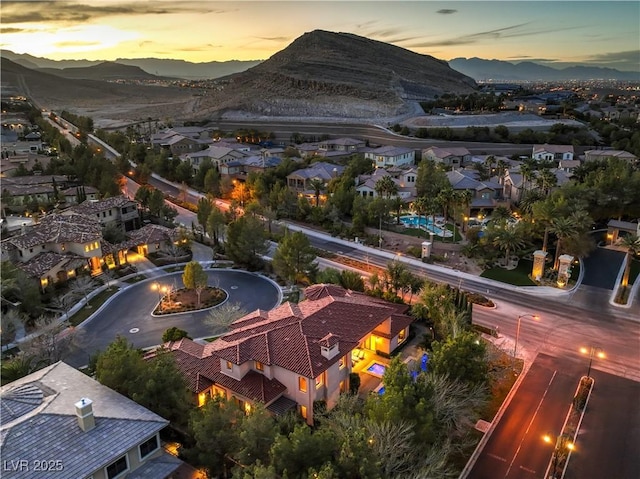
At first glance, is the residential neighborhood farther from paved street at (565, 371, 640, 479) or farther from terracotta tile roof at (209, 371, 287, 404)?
paved street at (565, 371, 640, 479)

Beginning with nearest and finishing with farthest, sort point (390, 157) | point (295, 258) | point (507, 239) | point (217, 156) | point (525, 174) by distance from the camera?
point (295, 258), point (507, 239), point (525, 174), point (390, 157), point (217, 156)

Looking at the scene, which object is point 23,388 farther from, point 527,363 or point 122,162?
point 122,162

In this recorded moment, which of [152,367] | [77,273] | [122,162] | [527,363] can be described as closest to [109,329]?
[77,273]

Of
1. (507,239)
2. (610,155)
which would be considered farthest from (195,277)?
Answer: (610,155)

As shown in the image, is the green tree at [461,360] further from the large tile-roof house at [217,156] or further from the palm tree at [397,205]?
the large tile-roof house at [217,156]

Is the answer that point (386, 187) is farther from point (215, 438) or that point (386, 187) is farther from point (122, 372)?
point (215, 438)
